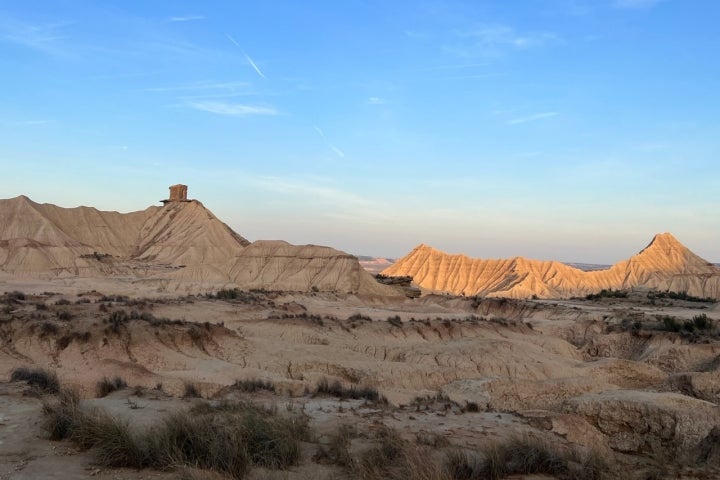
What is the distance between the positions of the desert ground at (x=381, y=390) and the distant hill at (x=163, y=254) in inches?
1296

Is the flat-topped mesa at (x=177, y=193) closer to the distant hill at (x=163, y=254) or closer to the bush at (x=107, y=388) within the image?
the distant hill at (x=163, y=254)

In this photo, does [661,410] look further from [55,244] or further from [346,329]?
[55,244]

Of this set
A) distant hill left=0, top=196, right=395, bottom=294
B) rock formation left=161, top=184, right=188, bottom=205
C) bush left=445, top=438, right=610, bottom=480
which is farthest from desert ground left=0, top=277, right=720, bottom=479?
rock formation left=161, top=184, right=188, bottom=205

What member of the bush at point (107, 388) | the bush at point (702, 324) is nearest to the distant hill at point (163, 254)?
the bush at point (702, 324)

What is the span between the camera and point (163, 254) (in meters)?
93.2

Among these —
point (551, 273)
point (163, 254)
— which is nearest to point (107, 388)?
point (163, 254)

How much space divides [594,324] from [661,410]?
Answer: 97.6 feet

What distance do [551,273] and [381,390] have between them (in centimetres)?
9543

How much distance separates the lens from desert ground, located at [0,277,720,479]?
278 inches

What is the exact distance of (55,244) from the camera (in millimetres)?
80625

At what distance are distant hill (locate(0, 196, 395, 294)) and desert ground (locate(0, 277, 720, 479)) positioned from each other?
32906 millimetres

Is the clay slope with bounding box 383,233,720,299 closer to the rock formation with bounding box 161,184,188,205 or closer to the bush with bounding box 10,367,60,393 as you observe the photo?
the rock formation with bounding box 161,184,188,205

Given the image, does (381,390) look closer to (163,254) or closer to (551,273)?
(163,254)

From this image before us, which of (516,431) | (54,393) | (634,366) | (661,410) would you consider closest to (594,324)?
(634,366)
